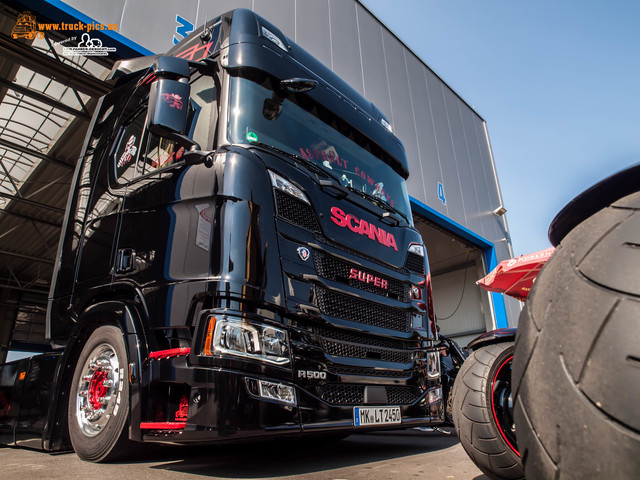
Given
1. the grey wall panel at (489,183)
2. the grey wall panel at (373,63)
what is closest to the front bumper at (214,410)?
the grey wall panel at (373,63)

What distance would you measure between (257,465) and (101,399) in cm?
107

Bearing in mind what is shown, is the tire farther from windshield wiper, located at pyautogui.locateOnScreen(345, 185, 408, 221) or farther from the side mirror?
windshield wiper, located at pyautogui.locateOnScreen(345, 185, 408, 221)

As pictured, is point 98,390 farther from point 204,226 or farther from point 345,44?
point 345,44

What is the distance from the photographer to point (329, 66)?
28.2 feet

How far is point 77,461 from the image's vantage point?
2.57m

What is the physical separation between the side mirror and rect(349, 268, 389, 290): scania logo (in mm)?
1288

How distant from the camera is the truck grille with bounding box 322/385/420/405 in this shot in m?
2.43

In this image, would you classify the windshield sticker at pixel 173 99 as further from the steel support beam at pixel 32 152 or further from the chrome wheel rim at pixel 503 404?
the steel support beam at pixel 32 152

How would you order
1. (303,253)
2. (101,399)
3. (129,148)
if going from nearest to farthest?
(303,253) < (101,399) < (129,148)

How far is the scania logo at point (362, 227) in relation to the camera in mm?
2860

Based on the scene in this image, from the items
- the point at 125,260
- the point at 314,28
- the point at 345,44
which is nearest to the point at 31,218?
the point at 314,28

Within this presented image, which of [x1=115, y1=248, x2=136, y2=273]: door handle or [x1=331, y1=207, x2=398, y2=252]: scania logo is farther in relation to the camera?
[x1=331, y1=207, x2=398, y2=252]: scania logo

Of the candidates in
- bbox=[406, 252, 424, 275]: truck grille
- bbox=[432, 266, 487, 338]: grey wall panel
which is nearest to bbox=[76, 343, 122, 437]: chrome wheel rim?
bbox=[406, 252, 424, 275]: truck grille

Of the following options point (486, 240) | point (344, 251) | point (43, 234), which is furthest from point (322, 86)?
point (43, 234)
